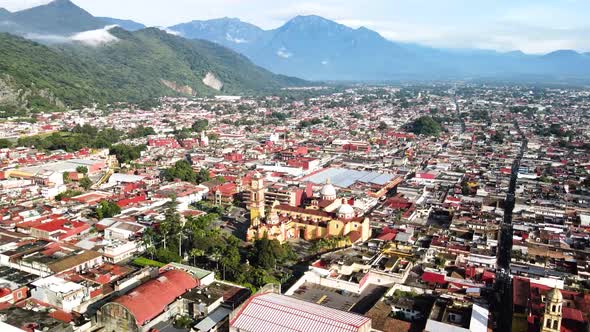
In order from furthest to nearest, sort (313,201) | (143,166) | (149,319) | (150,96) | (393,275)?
(150,96), (143,166), (313,201), (393,275), (149,319)

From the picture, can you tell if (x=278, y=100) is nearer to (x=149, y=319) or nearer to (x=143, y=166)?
(x=143, y=166)

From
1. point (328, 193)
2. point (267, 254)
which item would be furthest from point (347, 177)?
point (267, 254)

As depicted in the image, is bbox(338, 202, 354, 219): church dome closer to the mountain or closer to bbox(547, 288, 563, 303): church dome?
bbox(547, 288, 563, 303): church dome

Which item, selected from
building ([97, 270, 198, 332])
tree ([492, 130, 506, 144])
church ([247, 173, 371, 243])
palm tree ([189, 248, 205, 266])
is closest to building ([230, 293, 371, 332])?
building ([97, 270, 198, 332])

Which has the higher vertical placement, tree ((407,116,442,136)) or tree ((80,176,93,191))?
tree ((407,116,442,136))

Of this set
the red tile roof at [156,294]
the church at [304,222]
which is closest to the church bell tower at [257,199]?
the church at [304,222]

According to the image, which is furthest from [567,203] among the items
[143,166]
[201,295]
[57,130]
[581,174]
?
[57,130]
